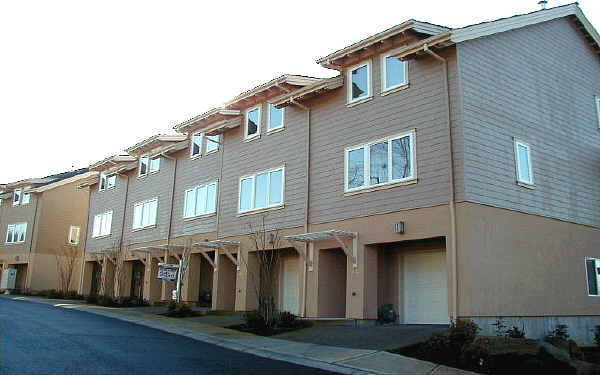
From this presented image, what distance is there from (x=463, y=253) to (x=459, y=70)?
500cm

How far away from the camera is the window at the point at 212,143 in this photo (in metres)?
25.8

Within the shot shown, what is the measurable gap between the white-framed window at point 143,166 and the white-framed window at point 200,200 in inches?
211

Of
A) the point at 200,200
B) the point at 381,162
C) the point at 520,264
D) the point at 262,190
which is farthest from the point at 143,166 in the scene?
the point at 520,264

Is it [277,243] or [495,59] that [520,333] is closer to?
[495,59]

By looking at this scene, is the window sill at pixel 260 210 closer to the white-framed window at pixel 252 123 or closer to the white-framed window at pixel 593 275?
the white-framed window at pixel 252 123

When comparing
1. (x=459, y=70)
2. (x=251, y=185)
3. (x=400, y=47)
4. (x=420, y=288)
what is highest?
(x=400, y=47)

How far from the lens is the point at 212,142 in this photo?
26516mm

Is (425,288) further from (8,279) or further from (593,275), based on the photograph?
(8,279)

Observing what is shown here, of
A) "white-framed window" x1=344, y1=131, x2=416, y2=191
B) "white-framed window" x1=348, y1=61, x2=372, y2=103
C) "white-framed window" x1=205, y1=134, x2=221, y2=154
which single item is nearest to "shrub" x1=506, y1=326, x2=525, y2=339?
"white-framed window" x1=344, y1=131, x2=416, y2=191

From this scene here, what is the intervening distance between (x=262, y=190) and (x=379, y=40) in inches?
297

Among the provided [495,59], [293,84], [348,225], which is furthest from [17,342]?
[495,59]

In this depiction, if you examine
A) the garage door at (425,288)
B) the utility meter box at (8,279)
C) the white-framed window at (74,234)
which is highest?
the white-framed window at (74,234)

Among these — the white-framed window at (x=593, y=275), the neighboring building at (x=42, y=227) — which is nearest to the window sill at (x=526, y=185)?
the white-framed window at (x=593, y=275)

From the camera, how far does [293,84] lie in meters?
21.8
